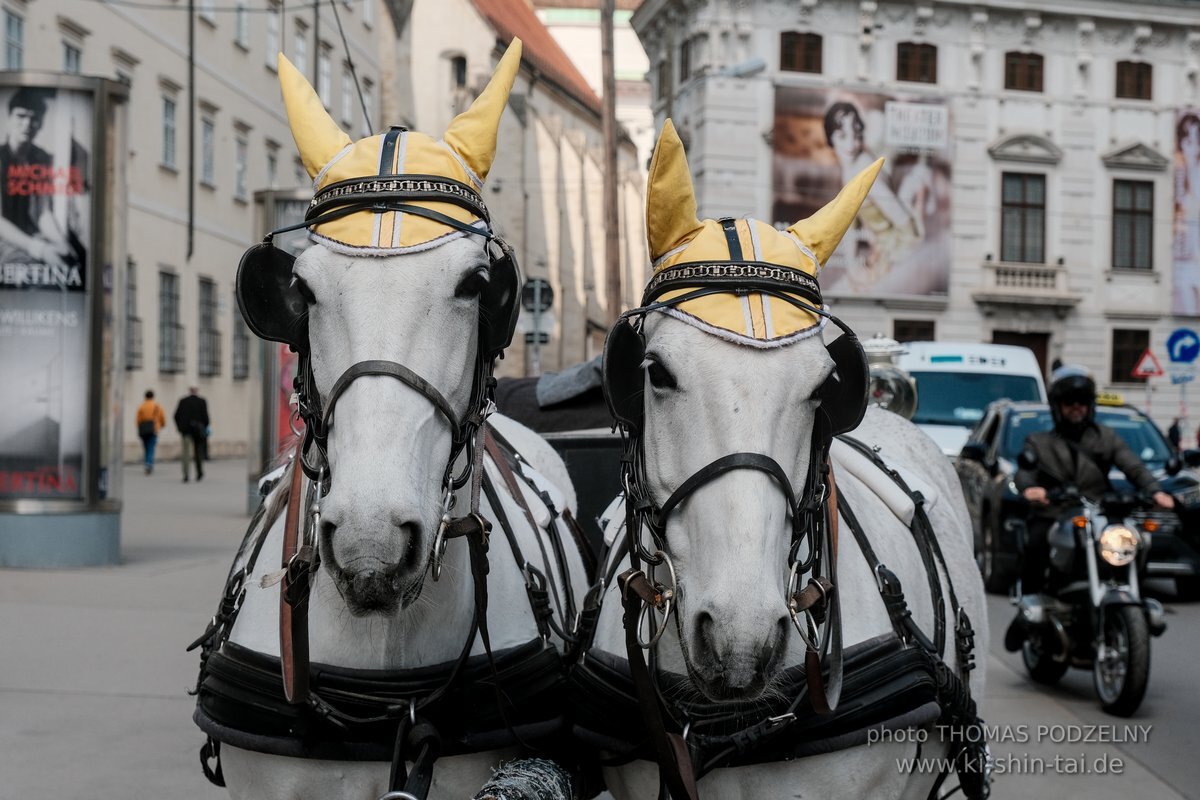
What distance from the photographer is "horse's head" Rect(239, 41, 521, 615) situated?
2.88m

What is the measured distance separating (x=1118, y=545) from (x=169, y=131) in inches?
1108

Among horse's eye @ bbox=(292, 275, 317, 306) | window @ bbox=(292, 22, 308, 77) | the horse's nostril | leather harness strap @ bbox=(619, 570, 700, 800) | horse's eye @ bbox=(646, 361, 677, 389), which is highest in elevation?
window @ bbox=(292, 22, 308, 77)

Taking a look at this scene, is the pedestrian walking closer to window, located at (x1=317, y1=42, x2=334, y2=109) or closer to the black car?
the black car

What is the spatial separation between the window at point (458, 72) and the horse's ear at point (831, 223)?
186 feet

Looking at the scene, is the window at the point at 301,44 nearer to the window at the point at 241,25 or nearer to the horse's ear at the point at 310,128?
the window at the point at 241,25

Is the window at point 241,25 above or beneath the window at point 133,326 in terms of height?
above

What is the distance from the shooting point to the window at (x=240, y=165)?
1464 inches

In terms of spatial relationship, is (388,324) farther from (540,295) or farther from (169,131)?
(169,131)

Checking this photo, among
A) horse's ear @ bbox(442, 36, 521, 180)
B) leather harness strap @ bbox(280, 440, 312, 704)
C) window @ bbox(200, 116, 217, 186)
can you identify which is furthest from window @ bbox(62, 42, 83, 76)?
leather harness strap @ bbox(280, 440, 312, 704)

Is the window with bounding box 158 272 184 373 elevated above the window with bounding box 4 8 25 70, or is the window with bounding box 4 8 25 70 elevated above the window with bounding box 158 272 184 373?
the window with bounding box 4 8 25 70

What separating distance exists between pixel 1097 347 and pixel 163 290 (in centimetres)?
2447

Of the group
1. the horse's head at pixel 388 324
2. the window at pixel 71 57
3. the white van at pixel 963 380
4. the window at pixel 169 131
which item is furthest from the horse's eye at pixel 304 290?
the window at pixel 169 131

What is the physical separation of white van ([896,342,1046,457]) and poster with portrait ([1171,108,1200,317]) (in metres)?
24.8

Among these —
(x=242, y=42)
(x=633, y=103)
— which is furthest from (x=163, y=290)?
(x=633, y=103)
